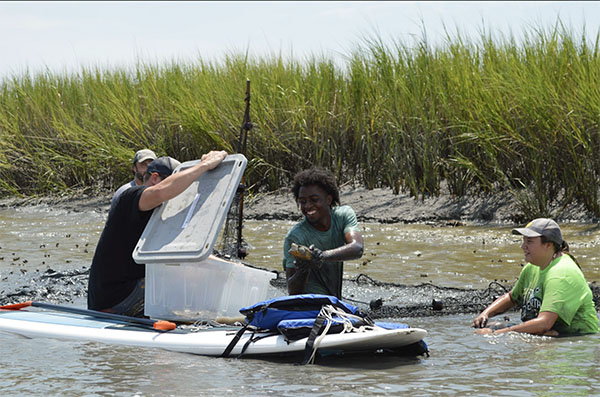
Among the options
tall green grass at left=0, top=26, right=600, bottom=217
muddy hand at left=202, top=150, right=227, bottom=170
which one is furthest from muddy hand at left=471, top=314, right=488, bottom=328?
tall green grass at left=0, top=26, right=600, bottom=217

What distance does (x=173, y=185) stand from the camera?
602 cm

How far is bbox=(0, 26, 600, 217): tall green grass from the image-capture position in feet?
40.9

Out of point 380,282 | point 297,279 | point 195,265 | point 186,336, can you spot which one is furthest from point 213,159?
point 380,282

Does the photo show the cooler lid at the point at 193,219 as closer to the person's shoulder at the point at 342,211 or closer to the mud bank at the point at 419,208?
the person's shoulder at the point at 342,211

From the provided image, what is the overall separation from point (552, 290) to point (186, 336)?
2339 mm

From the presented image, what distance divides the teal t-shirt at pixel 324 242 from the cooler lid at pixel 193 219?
644 millimetres

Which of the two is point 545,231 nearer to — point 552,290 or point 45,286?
point 552,290

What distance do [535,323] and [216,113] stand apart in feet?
32.9

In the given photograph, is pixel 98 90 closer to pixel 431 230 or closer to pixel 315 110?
pixel 315 110

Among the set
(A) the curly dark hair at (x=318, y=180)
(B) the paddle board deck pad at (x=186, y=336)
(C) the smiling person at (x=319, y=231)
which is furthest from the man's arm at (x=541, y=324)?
(A) the curly dark hair at (x=318, y=180)

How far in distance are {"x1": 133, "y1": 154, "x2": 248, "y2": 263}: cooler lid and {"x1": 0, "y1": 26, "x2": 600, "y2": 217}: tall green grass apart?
7036 millimetres

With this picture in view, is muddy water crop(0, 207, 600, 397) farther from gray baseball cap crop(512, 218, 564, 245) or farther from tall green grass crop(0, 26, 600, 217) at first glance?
tall green grass crop(0, 26, 600, 217)

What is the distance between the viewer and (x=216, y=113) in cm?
1538

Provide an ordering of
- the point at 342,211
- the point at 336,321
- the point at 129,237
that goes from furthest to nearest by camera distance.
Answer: the point at 342,211 → the point at 129,237 → the point at 336,321
